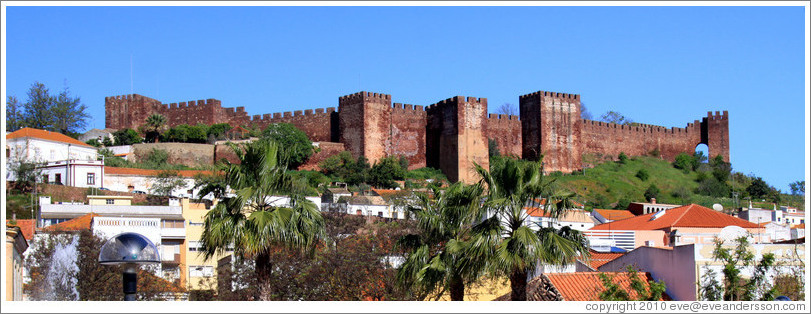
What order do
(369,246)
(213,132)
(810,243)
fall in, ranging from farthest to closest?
(213,132), (369,246), (810,243)

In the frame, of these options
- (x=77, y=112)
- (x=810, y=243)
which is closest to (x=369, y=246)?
(x=810, y=243)

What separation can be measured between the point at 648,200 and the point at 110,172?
31004mm

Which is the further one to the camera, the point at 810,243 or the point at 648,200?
the point at 648,200

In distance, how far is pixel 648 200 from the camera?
67312 mm

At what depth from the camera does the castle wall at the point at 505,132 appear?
7412 cm

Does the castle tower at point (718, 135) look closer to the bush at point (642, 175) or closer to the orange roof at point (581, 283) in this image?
the bush at point (642, 175)

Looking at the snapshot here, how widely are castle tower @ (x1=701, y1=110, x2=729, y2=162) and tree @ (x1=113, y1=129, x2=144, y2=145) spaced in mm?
40416

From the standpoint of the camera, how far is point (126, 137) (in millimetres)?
70562

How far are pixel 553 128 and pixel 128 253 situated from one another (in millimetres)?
63506

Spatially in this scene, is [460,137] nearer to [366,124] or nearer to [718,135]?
[366,124]

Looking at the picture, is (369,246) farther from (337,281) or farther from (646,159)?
(646,159)

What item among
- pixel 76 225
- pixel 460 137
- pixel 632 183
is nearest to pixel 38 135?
pixel 460 137

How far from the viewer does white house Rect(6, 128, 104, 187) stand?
56594mm

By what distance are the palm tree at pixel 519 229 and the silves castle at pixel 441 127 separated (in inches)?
1819
